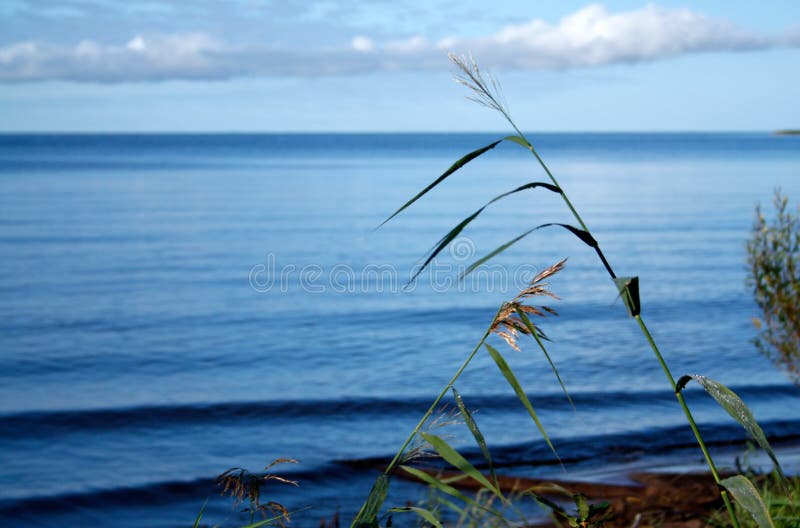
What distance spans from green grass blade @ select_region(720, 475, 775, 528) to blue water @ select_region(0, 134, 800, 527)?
18.6ft

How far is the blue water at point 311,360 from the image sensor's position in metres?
8.14

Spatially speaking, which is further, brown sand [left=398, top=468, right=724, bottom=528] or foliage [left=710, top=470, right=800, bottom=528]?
brown sand [left=398, top=468, right=724, bottom=528]

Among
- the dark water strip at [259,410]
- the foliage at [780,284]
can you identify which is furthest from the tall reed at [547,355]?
the dark water strip at [259,410]

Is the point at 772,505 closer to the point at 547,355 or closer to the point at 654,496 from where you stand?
the point at 654,496

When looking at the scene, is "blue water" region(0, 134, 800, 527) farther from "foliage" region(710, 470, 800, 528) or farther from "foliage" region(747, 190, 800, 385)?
"foliage" region(710, 470, 800, 528)

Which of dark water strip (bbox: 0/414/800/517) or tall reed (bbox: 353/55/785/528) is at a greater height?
tall reed (bbox: 353/55/785/528)

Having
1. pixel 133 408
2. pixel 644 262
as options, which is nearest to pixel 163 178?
pixel 644 262

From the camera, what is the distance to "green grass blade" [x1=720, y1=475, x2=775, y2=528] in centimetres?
149

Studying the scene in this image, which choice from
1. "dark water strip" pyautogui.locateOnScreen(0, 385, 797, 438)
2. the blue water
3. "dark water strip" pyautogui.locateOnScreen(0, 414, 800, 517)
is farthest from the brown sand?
"dark water strip" pyautogui.locateOnScreen(0, 385, 797, 438)

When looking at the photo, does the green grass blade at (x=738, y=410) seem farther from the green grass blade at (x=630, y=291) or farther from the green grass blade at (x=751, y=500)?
the green grass blade at (x=630, y=291)

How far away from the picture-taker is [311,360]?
1179cm

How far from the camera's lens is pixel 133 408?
967cm

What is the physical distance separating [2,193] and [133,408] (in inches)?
1298

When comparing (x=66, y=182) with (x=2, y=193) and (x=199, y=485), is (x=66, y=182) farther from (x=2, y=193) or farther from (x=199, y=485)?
(x=199, y=485)
